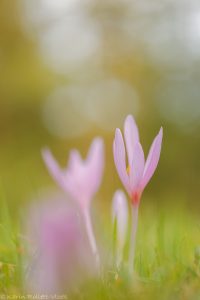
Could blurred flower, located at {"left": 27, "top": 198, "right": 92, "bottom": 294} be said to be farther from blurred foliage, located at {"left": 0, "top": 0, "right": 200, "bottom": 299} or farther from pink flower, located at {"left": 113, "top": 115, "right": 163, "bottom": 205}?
blurred foliage, located at {"left": 0, "top": 0, "right": 200, "bottom": 299}

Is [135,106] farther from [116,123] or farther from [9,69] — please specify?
[9,69]

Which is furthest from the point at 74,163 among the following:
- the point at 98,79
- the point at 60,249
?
the point at 98,79

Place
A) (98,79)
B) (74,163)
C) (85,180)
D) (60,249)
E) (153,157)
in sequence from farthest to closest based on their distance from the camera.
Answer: (98,79) < (74,163) < (85,180) < (153,157) < (60,249)

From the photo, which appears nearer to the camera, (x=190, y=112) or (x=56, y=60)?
(x=190, y=112)

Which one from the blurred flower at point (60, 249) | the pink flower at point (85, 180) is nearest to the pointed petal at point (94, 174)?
the pink flower at point (85, 180)

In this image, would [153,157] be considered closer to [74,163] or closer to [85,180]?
[85,180]

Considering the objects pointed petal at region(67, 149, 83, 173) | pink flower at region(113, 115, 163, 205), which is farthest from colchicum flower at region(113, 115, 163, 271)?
pointed petal at region(67, 149, 83, 173)

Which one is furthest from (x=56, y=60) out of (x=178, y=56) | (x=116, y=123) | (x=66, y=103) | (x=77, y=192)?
(x=77, y=192)
